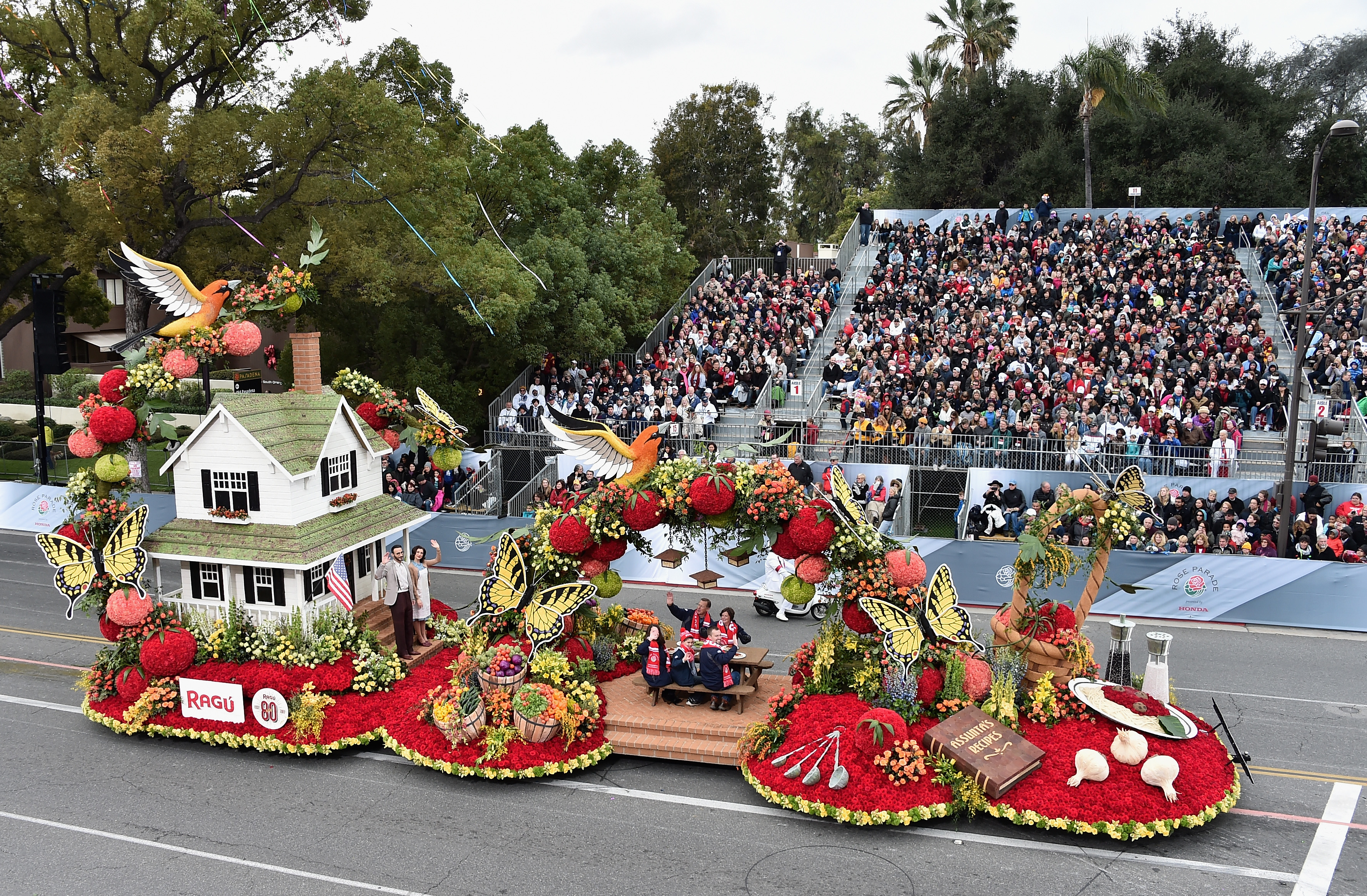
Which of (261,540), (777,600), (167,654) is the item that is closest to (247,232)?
(261,540)

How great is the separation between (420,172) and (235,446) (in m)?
15.1

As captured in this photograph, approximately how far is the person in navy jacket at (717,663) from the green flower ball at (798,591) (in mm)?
1079

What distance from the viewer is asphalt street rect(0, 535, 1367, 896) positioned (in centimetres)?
1023

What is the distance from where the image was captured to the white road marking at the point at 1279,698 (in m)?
14.6

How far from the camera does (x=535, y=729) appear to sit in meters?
12.6

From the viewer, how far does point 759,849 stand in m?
A: 10.9

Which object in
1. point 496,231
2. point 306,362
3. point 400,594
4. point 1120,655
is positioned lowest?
point 1120,655

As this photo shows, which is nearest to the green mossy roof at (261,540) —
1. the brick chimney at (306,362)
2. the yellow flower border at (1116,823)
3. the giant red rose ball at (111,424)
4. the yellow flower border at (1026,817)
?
the giant red rose ball at (111,424)

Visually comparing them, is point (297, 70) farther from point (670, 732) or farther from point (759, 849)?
point (759, 849)

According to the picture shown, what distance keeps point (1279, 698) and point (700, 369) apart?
57.3 feet

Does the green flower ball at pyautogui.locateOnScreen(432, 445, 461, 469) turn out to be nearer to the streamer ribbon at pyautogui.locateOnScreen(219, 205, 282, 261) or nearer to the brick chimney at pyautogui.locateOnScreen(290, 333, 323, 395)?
the brick chimney at pyautogui.locateOnScreen(290, 333, 323, 395)

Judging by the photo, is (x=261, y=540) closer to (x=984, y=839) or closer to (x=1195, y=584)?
(x=984, y=839)

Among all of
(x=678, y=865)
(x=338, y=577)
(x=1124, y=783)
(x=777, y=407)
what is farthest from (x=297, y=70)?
(x=1124, y=783)

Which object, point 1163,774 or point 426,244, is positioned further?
point 426,244
